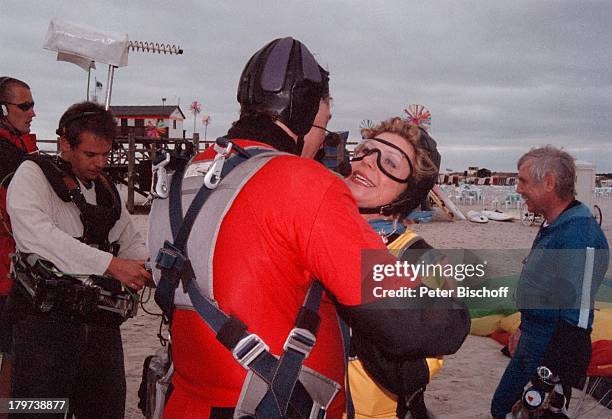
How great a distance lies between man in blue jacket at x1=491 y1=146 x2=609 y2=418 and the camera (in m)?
3.26

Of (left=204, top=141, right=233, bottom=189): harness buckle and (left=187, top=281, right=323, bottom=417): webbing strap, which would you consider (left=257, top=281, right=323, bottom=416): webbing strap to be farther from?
(left=204, top=141, right=233, bottom=189): harness buckle

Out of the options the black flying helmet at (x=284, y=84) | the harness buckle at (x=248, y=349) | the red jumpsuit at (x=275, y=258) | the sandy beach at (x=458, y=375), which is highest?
the black flying helmet at (x=284, y=84)

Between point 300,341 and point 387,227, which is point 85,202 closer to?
point 387,227

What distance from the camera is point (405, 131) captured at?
2.85 metres

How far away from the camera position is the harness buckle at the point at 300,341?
5.20ft

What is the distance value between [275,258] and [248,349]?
29 centimetres

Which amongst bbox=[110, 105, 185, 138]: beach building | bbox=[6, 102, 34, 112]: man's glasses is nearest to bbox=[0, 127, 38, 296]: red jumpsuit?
bbox=[6, 102, 34, 112]: man's glasses

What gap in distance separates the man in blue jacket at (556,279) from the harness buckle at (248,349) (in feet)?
7.82

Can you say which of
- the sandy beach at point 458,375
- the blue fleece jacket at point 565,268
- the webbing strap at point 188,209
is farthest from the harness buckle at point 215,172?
the sandy beach at point 458,375

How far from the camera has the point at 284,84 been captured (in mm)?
1889

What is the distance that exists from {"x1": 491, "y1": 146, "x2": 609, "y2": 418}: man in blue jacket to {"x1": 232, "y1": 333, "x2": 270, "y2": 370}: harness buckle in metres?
2.38

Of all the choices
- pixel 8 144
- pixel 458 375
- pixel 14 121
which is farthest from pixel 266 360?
pixel 458 375

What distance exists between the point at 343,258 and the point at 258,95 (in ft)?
2.47

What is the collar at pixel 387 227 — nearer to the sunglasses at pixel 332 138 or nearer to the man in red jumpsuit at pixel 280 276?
the sunglasses at pixel 332 138
